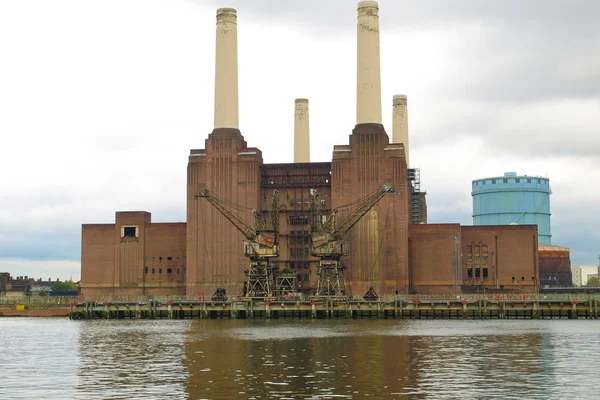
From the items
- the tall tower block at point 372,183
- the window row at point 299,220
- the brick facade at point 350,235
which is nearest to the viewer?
the tall tower block at point 372,183

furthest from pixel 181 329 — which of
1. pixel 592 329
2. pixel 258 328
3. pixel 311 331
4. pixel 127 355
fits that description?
pixel 592 329

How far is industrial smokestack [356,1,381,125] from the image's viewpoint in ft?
448

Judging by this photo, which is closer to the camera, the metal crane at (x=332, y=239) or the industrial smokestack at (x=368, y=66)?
the metal crane at (x=332, y=239)

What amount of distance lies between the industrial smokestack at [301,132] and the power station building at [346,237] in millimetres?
19493

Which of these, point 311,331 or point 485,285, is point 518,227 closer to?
point 485,285

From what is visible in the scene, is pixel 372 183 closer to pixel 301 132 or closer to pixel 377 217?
pixel 377 217

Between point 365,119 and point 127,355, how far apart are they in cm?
8074

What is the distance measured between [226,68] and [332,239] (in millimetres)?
30865

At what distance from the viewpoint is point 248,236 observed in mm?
136125

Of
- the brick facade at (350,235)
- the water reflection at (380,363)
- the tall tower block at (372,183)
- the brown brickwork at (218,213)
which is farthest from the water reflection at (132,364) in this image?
the tall tower block at (372,183)

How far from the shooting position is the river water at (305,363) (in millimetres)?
44469

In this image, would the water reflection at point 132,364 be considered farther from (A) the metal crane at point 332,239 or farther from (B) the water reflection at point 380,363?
(A) the metal crane at point 332,239

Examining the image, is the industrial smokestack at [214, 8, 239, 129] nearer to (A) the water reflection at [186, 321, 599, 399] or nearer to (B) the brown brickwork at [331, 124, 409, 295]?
(B) the brown brickwork at [331, 124, 409, 295]

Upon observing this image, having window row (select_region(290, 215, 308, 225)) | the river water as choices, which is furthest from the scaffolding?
the river water
